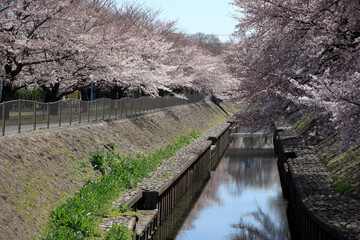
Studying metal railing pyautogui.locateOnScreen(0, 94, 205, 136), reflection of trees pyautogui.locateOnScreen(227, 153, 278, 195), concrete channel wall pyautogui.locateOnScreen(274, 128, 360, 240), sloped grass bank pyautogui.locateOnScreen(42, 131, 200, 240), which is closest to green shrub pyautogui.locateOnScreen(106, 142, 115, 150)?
sloped grass bank pyautogui.locateOnScreen(42, 131, 200, 240)

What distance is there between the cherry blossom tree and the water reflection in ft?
16.2

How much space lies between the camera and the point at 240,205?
26906 mm

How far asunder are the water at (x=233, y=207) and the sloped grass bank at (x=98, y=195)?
2503 millimetres

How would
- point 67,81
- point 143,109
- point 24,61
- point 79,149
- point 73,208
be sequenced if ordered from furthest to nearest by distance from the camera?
1. point 143,109
2. point 67,81
3. point 24,61
4. point 79,149
5. point 73,208

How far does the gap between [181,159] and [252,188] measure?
573 centimetres

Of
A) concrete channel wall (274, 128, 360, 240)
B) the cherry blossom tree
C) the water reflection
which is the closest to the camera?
concrete channel wall (274, 128, 360, 240)

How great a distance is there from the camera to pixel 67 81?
31.6 metres

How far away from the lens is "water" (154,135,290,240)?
21.0 m

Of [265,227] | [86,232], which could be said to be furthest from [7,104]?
[265,227]

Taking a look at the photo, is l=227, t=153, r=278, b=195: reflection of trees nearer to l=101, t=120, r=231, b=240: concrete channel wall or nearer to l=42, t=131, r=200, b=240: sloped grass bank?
l=101, t=120, r=231, b=240: concrete channel wall

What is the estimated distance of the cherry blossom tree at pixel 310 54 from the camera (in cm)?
1284

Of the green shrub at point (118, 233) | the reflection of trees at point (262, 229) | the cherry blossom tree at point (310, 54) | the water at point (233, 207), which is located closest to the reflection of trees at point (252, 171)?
the water at point (233, 207)

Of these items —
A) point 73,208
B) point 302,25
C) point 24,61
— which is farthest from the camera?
point 24,61

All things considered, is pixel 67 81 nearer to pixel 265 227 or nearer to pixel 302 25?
pixel 265 227
